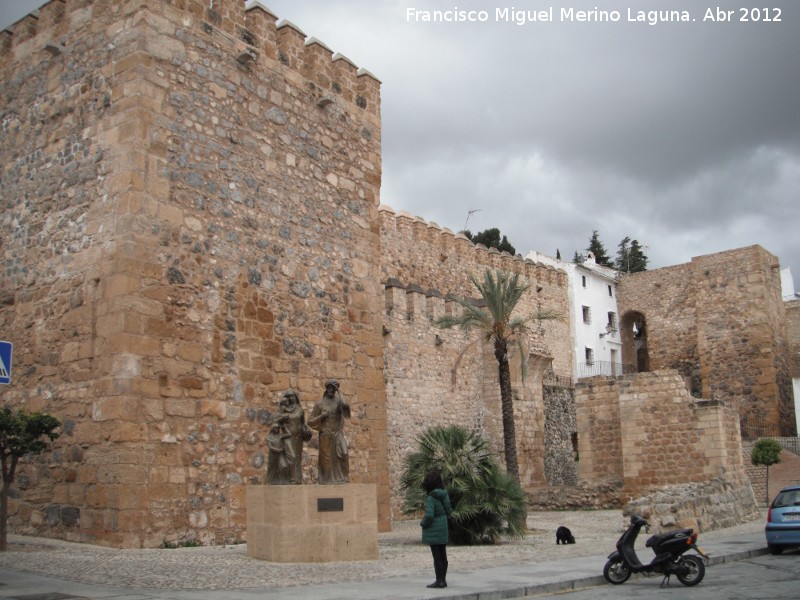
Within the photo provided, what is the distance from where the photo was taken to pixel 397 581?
28.1 feet

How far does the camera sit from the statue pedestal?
31.4 feet

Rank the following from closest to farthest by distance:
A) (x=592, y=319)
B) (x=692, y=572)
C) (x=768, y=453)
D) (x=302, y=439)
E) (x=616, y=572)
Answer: (x=692, y=572), (x=616, y=572), (x=302, y=439), (x=768, y=453), (x=592, y=319)

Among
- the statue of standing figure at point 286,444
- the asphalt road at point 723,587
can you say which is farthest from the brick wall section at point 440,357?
the asphalt road at point 723,587

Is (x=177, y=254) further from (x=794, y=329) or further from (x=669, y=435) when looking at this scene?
(x=794, y=329)

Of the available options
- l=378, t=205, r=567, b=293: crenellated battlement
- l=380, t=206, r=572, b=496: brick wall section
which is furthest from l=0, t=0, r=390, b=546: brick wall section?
l=378, t=205, r=567, b=293: crenellated battlement

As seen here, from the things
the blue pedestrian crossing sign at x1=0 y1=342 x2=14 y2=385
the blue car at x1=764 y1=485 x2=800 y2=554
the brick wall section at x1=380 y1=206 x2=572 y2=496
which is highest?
the brick wall section at x1=380 y1=206 x2=572 y2=496

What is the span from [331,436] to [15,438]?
147 inches

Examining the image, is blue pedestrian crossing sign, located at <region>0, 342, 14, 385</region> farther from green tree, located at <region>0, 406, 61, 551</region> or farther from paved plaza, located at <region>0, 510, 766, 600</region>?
green tree, located at <region>0, 406, 61, 551</region>

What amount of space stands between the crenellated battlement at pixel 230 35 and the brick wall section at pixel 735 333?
79.3ft

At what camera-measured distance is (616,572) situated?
30.7 feet

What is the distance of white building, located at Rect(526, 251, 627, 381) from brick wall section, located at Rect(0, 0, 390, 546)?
25.7 m

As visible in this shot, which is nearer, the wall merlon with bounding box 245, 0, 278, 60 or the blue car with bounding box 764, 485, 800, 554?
the blue car with bounding box 764, 485, 800, 554

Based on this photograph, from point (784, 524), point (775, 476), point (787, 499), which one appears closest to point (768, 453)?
point (775, 476)

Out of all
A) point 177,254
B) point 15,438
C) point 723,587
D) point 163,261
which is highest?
point 177,254
